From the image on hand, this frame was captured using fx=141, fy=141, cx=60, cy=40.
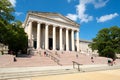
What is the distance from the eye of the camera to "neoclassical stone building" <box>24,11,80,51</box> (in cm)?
3341

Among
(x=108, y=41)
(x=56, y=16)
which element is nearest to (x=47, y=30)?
(x=56, y=16)

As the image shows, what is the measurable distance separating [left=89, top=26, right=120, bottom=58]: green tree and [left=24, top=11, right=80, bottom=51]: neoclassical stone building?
21.1ft

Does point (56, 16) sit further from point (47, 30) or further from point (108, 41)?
point (108, 41)

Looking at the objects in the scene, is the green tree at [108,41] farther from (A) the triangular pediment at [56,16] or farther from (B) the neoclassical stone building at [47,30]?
(A) the triangular pediment at [56,16]

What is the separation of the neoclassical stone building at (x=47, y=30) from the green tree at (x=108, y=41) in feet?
21.1

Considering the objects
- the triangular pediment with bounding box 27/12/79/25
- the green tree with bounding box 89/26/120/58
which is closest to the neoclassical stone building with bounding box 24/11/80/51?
the triangular pediment with bounding box 27/12/79/25

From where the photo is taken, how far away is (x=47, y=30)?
34906 millimetres

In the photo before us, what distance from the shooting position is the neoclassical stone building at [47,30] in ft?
110

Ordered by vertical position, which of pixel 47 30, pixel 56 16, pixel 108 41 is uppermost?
pixel 56 16

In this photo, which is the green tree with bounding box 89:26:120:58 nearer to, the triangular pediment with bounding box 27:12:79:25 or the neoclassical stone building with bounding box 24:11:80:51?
the neoclassical stone building with bounding box 24:11:80:51

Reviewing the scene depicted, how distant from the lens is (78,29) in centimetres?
4153

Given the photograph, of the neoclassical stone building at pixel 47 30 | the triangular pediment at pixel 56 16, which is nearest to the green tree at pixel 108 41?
the neoclassical stone building at pixel 47 30

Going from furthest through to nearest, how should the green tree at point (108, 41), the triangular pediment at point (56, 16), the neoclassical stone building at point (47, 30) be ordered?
the green tree at point (108, 41), the triangular pediment at point (56, 16), the neoclassical stone building at point (47, 30)

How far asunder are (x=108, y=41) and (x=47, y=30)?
16.9m
